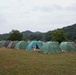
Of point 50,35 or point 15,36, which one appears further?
point 50,35

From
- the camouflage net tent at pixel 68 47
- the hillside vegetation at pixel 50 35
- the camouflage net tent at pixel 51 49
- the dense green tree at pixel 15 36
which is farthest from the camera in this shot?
the hillside vegetation at pixel 50 35

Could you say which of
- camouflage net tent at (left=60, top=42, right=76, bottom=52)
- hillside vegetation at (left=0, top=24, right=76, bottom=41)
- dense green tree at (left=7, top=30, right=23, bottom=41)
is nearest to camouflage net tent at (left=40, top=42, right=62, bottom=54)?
camouflage net tent at (left=60, top=42, right=76, bottom=52)

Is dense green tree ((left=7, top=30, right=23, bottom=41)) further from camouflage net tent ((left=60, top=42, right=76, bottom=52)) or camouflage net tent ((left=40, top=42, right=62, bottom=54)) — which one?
camouflage net tent ((left=40, top=42, right=62, bottom=54))

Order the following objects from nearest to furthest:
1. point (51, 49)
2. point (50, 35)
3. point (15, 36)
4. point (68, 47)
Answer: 1. point (51, 49)
2. point (68, 47)
3. point (15, 36)
4. point (50, 35)

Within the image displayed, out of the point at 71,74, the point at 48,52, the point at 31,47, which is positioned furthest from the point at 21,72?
the point at 31,47

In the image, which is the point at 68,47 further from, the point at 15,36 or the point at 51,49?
the point at 15,36

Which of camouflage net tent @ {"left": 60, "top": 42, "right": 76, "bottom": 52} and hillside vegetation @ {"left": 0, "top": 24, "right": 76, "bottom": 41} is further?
hillside vegetation @ {"left": 0, "top": 24, "right": 76, "bottom": 41}

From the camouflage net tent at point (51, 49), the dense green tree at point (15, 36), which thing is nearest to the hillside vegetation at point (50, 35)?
the dense green tree at point (15, 36)

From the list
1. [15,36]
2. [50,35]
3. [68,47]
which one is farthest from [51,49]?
[50,35]

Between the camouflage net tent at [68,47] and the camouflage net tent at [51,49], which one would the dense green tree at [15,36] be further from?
the camouflage net tent at [51,49]

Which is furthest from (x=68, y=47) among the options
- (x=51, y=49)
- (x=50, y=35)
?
(x=50, y=35)

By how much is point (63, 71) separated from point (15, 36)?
50336 millimetres

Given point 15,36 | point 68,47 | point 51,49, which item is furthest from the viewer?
point 15,36

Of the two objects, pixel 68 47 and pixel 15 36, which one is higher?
pixel 15 36
